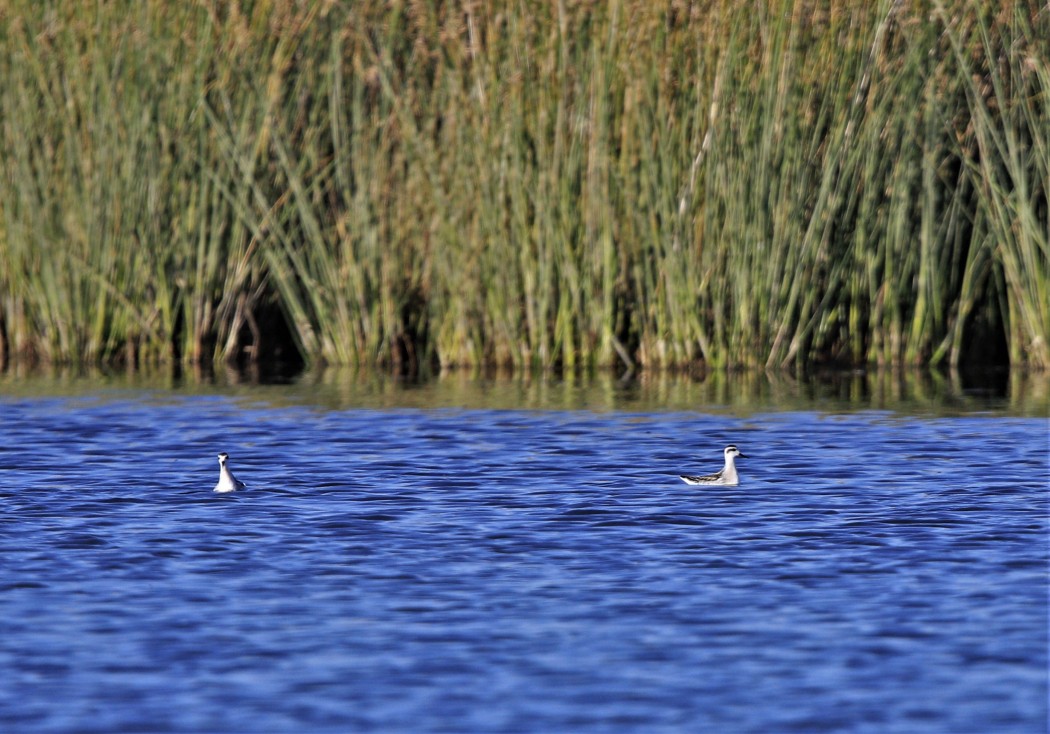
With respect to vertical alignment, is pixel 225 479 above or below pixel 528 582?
above

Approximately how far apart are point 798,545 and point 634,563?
81 cm

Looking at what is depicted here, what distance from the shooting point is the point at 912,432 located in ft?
36.1

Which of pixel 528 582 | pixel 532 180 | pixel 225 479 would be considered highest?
pixel 532 180

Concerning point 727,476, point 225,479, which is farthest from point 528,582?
point 225,479

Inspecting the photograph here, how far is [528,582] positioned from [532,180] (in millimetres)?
7351

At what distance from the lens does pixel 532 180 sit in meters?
13.7

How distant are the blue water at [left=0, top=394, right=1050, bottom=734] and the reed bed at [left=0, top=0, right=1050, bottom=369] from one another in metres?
2.66

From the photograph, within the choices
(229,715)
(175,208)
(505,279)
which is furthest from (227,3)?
(229,715)

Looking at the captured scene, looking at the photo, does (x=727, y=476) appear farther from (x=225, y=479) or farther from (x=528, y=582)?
(x=225, y=479)

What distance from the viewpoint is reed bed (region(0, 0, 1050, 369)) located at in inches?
517

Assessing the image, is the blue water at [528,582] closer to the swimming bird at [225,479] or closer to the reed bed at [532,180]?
the swimming bird at [225,479]

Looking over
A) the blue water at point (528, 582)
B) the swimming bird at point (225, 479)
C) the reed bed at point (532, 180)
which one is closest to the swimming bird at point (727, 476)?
the blue water at point (528, 582)

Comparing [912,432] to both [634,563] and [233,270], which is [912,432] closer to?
[634,563]

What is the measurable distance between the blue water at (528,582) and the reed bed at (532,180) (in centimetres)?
266
